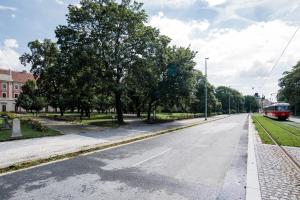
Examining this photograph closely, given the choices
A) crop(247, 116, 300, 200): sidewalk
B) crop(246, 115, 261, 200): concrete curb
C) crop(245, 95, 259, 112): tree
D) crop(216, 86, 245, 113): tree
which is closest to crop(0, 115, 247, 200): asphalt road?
Answer: crop(246, 115, 261, 200): concrete curb

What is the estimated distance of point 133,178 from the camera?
22.1 ft

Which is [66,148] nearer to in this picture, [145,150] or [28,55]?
[145,150]

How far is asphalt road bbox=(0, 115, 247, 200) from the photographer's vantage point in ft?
18.0

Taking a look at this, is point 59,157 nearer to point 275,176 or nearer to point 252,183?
point 252,183

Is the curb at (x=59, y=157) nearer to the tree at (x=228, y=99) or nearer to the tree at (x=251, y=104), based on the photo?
the tree at (x=228, y=99)

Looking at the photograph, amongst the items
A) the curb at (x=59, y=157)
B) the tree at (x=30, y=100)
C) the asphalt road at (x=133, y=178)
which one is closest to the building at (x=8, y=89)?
the tree at (x=30, y=100)

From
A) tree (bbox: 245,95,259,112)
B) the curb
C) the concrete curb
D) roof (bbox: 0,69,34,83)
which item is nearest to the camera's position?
the concrete curb

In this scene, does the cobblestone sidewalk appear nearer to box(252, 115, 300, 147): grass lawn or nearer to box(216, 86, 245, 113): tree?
box(252, 115, 300, 147): grass lawn

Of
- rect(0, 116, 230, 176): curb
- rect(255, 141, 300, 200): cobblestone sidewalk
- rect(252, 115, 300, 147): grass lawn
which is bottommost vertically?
rect(252, 115, 300, 147): grass lawn

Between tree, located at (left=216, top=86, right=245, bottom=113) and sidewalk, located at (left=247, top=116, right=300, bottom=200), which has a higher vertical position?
tree, located at (left=216, top=86, right=245, bottom=113)

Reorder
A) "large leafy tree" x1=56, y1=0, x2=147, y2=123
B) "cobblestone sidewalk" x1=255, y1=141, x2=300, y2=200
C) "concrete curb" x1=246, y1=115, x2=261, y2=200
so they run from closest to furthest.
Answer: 1. "concrete curb" x1=246, y1=115, x2=261, y2=200
2. "cobblestone sidewalk" x1=255, y1=141, x2=300, y2=200
3. "large leafy tree" x1=56, y1=0, x2=147, y2=123

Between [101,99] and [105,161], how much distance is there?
29.9 metres

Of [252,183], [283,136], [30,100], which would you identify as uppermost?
[30,100]

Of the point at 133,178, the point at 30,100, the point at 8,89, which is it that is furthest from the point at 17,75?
the point at 133,178
